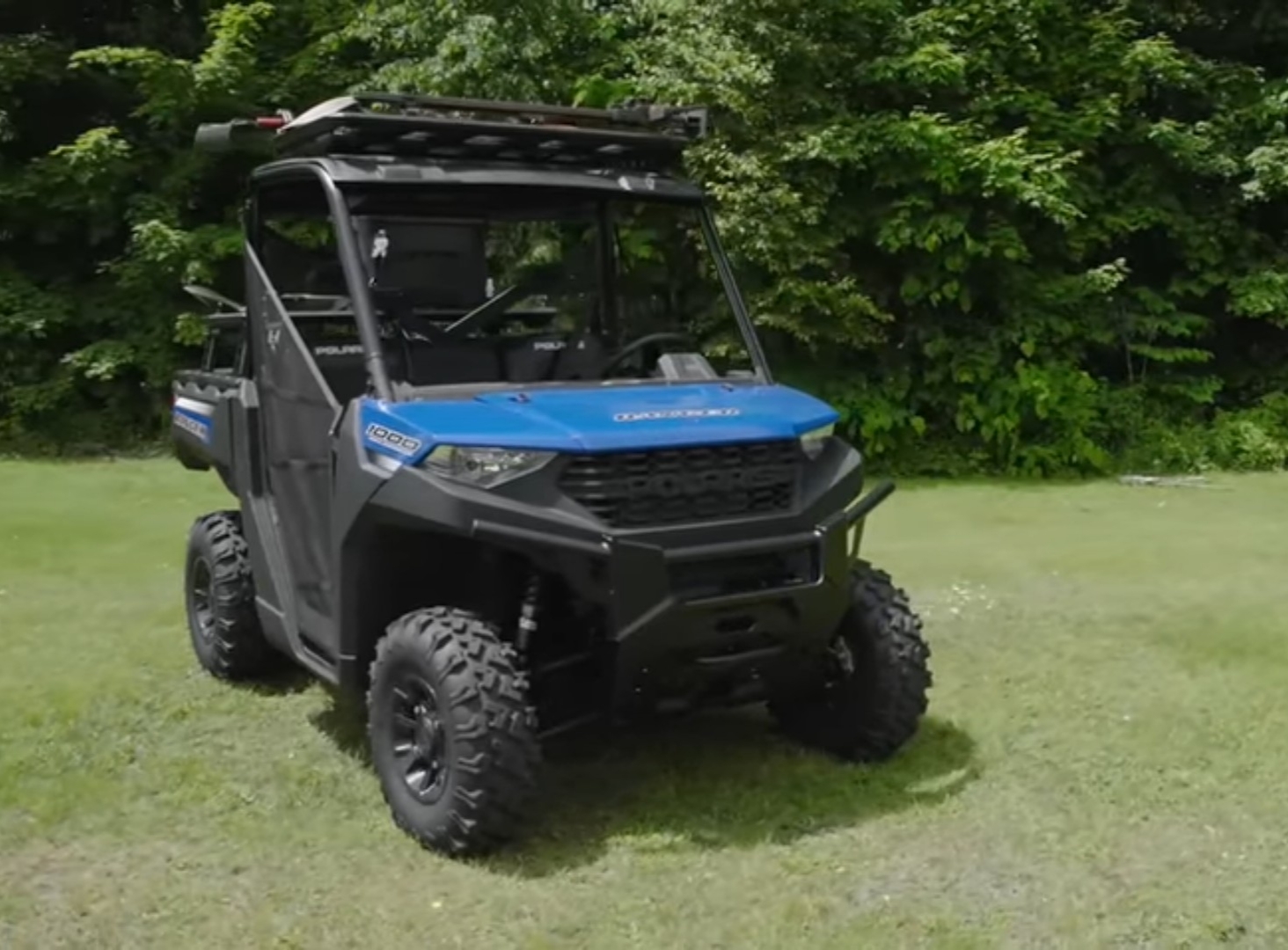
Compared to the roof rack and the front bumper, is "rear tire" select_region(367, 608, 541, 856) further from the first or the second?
the roof rack

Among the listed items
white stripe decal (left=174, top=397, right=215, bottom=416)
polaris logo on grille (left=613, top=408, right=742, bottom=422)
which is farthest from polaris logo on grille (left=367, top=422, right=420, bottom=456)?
white stripe decal (left=174, top=397, right=215, bottom=416)

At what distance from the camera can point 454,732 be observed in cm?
381

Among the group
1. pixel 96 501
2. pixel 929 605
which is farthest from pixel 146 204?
pixel 929 605

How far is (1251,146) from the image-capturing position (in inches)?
496

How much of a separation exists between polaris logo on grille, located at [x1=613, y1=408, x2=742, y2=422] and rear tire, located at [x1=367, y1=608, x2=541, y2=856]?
26.9 inches

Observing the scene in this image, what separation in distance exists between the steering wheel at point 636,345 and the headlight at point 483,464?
41.4 inches

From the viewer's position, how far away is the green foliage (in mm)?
11422

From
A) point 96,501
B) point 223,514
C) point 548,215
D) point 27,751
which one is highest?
point 548,215

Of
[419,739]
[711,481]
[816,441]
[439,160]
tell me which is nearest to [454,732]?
[419,739]

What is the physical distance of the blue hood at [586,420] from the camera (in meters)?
3.88

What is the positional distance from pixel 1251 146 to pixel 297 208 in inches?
395

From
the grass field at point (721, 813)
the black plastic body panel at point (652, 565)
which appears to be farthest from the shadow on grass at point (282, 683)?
the black plastic body panel at point (652, 565)

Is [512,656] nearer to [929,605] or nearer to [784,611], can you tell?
[784,611]

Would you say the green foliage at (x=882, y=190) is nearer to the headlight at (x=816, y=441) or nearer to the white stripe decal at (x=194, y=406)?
the white stripe decal at (x=194, y=406)
